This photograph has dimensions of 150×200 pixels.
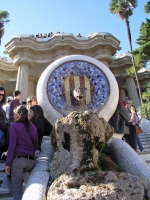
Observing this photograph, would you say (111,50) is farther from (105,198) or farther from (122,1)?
(105,198)

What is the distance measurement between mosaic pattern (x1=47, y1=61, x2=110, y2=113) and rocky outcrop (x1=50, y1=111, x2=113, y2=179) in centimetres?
264

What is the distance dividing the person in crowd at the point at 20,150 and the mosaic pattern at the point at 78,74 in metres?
2.46

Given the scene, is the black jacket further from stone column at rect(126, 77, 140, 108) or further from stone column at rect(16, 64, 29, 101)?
stone column at rect(126, 77, 140, 108)

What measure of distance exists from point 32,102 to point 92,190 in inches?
170

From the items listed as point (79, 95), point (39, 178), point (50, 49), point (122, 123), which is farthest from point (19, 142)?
point (50, 49)

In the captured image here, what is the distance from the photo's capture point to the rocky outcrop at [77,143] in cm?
320

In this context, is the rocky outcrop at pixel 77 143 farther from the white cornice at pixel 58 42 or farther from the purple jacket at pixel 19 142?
the white cornice at pixel 58 42

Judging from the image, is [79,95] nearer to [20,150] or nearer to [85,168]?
[20,150]

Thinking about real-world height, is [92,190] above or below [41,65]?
below

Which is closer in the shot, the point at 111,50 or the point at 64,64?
the point at 64,64

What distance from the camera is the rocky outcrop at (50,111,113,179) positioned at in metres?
3.20

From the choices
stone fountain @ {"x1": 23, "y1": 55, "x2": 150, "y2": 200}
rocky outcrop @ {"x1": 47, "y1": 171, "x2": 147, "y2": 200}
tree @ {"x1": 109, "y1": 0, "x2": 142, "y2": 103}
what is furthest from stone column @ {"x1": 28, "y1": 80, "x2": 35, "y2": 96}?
rocky outcrop @ {"x1": 47, "y1": 171, "x2": 147, "y2": 200}

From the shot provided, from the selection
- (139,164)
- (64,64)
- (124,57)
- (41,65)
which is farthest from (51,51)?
(139,164)

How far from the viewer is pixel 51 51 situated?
72.1ft
